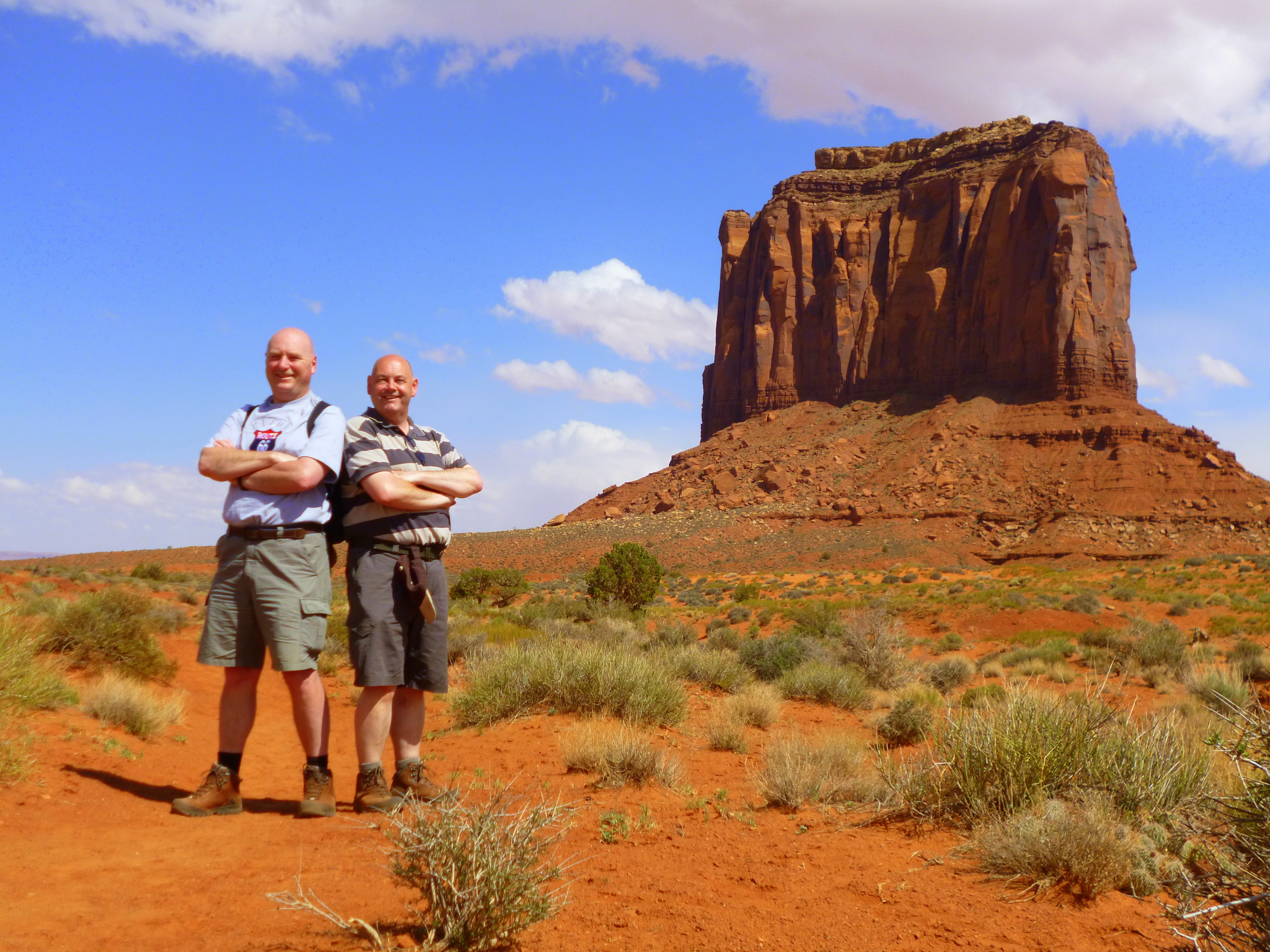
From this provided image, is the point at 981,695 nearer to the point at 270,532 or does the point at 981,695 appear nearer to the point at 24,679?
the point at 270,532

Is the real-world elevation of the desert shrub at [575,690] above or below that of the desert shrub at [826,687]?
above

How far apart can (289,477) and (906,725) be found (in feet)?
18.5

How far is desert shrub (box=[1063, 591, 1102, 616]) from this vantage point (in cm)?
2181

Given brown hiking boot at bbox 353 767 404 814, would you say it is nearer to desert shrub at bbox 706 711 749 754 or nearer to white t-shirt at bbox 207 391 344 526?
white t-shirt at bbox 207 391 344 526

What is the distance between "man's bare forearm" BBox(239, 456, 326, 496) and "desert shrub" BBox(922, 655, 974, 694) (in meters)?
9.25

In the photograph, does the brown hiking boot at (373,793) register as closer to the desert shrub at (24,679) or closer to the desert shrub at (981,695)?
the desert shrub at (24,679)

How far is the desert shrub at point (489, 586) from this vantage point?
23.9m

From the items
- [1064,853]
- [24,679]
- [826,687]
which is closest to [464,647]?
[826,687]

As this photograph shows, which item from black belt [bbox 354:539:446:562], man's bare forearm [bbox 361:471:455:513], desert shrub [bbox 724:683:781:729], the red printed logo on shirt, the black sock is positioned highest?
the red printed logo on shirt

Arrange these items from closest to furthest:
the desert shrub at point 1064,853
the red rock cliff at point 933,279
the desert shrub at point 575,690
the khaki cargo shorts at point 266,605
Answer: the desert shrub at point 1064,853 → the khaki cargo shorts at point 266,605 → the desert shrub at point 575,690 → the red rock cliff at point 933,279

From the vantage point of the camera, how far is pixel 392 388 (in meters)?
4.75

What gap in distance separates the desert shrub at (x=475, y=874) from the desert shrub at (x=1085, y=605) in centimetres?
2169

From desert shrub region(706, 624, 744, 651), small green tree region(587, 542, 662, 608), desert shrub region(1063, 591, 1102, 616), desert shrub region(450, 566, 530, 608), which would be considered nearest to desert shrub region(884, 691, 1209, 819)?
desert shrub region(706, 624, 744, 651)

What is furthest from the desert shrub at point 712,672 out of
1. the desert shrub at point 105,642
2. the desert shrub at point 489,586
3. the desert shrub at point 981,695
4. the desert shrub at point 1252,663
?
the desert shrub at point 489,586
